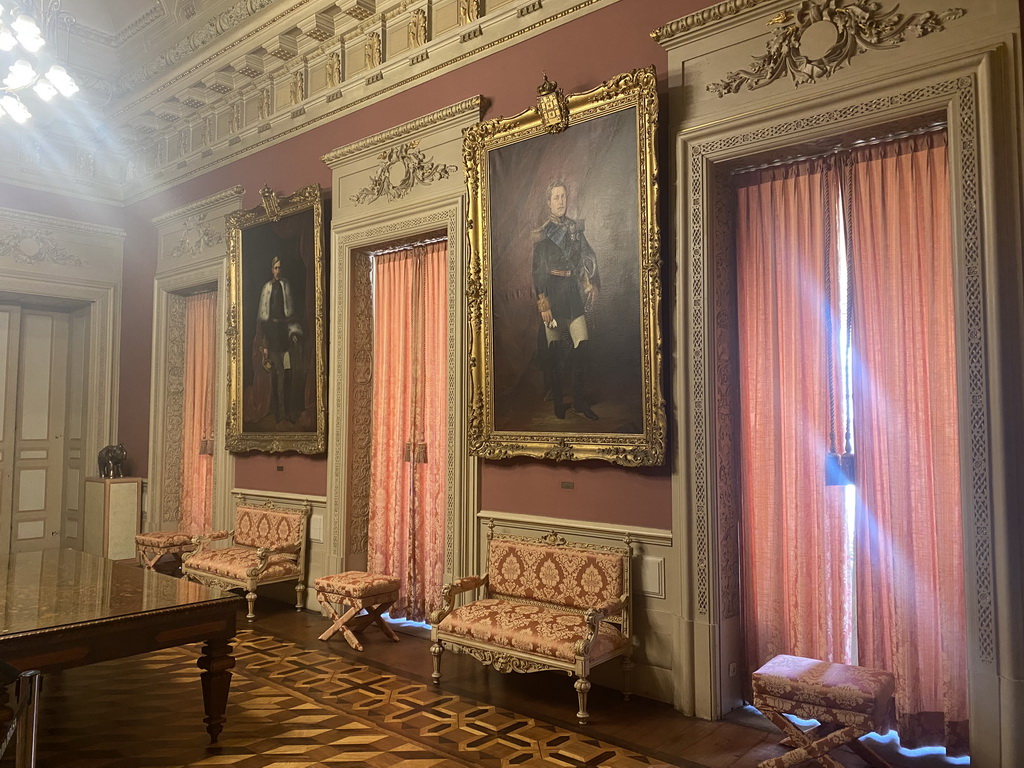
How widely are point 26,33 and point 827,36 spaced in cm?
431

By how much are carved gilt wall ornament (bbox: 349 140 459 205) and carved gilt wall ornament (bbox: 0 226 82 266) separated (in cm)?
513

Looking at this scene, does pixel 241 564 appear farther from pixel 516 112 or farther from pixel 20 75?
pixel 516 112

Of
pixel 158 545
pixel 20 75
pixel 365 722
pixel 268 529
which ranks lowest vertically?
pixel 365 722

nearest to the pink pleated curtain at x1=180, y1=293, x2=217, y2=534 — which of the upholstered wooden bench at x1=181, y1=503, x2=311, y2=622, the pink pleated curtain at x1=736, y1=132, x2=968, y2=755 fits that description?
the upholstered wooden bench at x1=181, y1=503, x2=311, y2=622

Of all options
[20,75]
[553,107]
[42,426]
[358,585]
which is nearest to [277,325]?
[358,585]

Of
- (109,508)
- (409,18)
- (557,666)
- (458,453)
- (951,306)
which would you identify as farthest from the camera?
(109,508)

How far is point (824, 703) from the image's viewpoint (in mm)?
3445

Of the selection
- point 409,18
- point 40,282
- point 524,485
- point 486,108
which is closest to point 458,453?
point 524,485

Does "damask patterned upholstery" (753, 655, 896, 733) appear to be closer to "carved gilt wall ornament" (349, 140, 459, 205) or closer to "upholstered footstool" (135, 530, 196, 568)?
"carved gilt wall ornament" (349, 140, 459, 205)

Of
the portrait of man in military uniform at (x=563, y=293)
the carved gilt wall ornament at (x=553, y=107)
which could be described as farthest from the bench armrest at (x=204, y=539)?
the carved gilt wall ornament at (x=553, y=107)

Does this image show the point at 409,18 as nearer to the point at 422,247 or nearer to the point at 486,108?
the point at 486,108

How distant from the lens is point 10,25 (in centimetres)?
429

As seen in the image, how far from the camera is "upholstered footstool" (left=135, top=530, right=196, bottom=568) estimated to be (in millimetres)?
7852

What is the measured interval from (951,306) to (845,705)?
205cm
